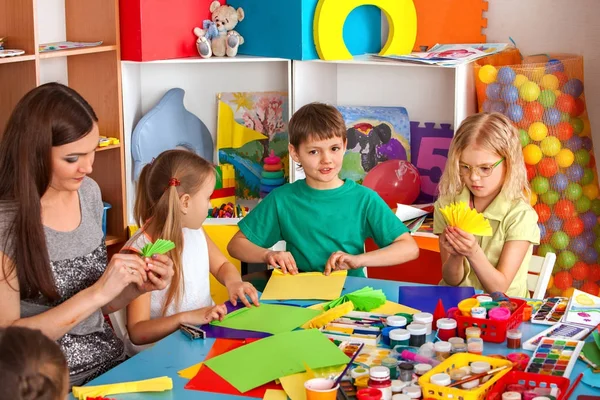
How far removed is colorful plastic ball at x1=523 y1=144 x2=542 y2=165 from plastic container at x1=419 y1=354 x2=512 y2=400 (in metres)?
1.75

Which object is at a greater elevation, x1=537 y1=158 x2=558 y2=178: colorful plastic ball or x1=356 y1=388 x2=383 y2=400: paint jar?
x1=537 y1=158 x2=558 y2=178: colorful plastic ball

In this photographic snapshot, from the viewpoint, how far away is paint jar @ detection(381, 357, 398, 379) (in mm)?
1735

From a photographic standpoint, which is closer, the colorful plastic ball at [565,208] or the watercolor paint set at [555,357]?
the watercolor paint set at [555,357]

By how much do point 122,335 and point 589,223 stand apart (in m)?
1.93

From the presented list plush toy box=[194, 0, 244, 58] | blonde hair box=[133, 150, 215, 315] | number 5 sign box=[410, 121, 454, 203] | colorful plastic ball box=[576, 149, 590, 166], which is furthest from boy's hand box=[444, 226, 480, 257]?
plush toy box=[194, 0, 244, 58]

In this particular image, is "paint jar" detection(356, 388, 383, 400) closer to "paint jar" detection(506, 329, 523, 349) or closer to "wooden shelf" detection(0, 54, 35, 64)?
"paint jar" detection(506, 329, 523, 349)

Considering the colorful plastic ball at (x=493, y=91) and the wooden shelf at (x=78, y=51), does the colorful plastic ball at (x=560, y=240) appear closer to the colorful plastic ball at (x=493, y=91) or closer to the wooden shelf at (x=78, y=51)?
the colorful plastic ball at (x=493, y=91)

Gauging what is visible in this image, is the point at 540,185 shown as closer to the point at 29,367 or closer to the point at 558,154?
the point at 558,154

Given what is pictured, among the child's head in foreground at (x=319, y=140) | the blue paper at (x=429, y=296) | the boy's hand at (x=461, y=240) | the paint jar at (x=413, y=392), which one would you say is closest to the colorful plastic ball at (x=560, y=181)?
the child's head in foreground at (x=319, y=140)

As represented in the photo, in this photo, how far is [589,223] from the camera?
3416 mm

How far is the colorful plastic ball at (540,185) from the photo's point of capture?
3387 millimetres

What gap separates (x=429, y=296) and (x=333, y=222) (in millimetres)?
600

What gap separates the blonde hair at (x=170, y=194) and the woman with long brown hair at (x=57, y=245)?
198 millimetres

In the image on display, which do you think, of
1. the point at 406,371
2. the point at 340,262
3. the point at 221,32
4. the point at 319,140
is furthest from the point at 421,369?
the point at 221,32
